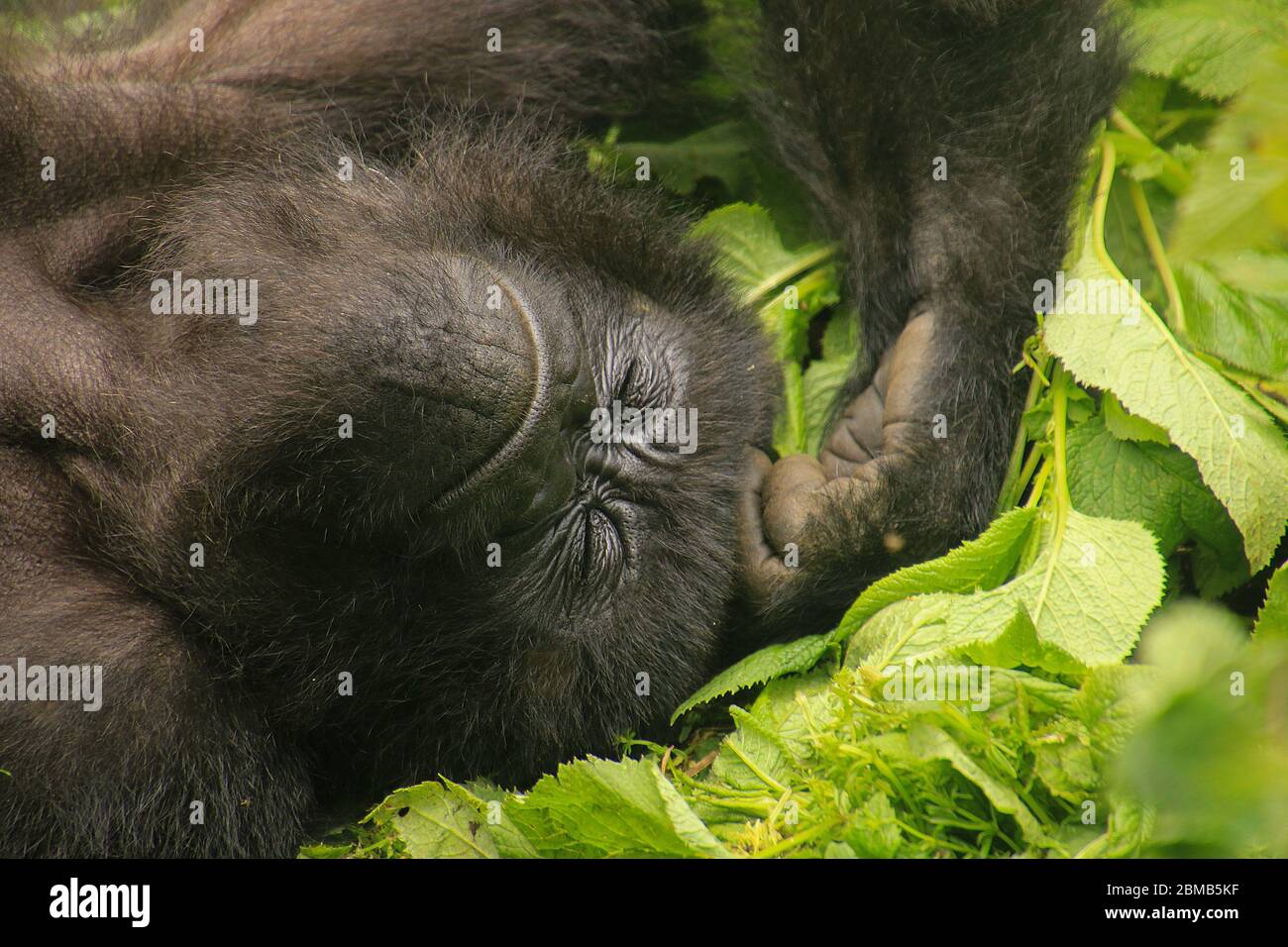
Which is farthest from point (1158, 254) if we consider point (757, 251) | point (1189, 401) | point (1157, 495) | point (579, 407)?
point (579, 407)

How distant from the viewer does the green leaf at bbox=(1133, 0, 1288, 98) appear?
261 centimetres

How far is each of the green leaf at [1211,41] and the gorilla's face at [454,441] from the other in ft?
3.99

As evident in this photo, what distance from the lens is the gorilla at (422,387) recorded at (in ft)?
6.64

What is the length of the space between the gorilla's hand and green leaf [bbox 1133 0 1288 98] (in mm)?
861

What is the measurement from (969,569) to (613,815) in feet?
2.83

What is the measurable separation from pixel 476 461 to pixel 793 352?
47.9 inches

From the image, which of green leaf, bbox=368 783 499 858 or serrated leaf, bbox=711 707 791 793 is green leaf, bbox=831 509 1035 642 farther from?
green leaf, bbox=368 783 499 858

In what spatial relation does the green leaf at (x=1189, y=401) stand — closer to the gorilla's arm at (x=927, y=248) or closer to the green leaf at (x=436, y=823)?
the gorilla's arm at (x=927, y=248)

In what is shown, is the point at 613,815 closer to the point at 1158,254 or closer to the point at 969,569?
the point at 969,569

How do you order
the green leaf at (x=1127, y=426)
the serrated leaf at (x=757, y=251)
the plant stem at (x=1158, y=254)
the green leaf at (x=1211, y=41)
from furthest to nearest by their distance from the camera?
1. the serrated leaf at (x=757, y=251)
2. the green leaf at (x=1211, y=41)
3. the plant stem at (x=1158, y=254)
4. the green leaf at (x=1127, y=426)

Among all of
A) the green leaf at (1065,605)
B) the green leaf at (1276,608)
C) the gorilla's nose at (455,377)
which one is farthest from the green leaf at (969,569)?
the gorilla's nose at (455,377)

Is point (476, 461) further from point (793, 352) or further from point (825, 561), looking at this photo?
point (793, 352)

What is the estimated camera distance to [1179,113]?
274 centimetres
